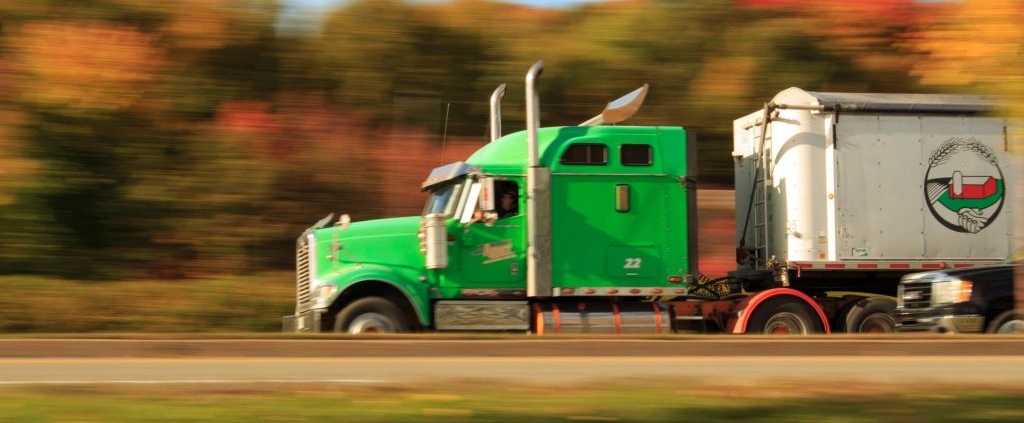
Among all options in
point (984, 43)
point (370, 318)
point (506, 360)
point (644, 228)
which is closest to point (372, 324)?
point (370, 318)

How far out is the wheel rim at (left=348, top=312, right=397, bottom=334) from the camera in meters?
13.7

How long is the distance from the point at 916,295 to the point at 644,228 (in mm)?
3457

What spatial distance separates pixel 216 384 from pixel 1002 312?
32.2 feet

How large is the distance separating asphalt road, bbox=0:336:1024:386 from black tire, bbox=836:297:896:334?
3693 millimetres

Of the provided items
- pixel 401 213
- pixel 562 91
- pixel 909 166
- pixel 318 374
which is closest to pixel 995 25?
pixel 318 374

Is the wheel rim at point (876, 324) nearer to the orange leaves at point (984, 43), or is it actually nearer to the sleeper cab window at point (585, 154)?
the sleeper cab window at point (585, 154)

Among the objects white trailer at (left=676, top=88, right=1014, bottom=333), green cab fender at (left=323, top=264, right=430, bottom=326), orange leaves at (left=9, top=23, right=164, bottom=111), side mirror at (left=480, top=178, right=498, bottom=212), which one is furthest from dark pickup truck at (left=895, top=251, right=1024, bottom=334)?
orange leaves at (left=9, top=23, right=164, bottom=111)

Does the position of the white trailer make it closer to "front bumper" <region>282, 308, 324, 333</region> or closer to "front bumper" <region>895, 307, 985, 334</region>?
"front bumper" <region>895, 307, 985, 334</region>

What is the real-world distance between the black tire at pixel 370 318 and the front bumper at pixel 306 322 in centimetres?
22

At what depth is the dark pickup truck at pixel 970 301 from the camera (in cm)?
1369

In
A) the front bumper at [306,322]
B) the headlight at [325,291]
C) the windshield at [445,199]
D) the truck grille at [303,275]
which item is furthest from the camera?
the truck grille at [303,275]

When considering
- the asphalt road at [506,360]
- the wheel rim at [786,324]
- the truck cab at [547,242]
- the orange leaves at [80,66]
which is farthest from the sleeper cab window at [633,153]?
the orange leaves at [80,66]

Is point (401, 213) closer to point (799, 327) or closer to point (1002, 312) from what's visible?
point (799, 327)

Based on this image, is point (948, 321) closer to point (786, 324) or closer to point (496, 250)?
point (786, 324)
